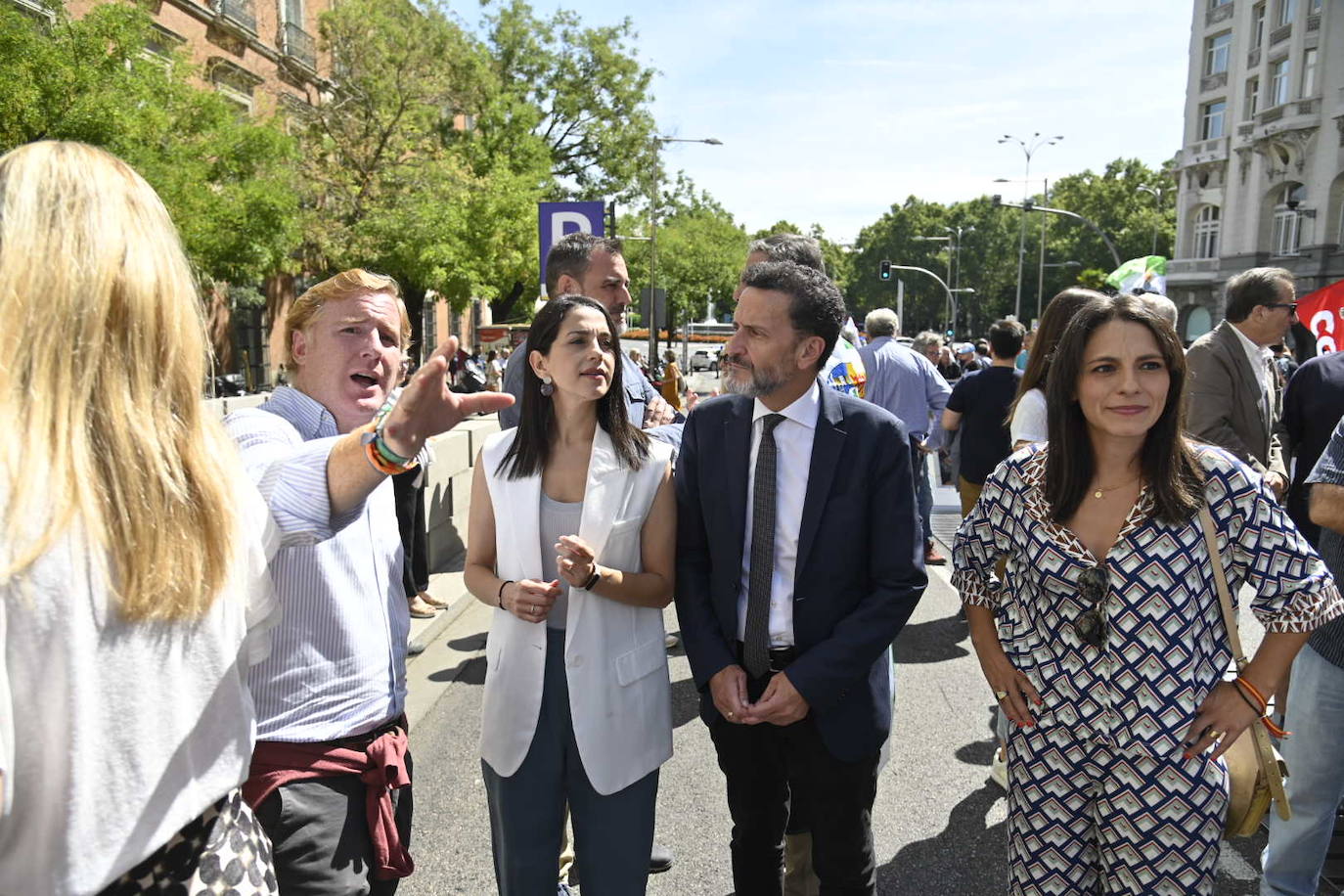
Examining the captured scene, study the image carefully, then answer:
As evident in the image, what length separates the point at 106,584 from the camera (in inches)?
47.2

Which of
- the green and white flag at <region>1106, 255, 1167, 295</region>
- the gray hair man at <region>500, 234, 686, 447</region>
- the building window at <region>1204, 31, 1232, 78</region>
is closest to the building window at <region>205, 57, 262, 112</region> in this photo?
the green and white flag at <region>1106, 255, 1167, 295</region>

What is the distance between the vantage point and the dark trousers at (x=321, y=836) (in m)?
1.88

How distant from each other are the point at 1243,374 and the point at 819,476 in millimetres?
2847

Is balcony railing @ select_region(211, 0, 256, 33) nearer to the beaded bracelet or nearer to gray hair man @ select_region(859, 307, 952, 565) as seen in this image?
gray hair man @ select_region(859, 307, 952, 565)

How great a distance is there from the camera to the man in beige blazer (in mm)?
4297

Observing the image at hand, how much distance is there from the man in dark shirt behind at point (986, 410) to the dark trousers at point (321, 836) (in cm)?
456

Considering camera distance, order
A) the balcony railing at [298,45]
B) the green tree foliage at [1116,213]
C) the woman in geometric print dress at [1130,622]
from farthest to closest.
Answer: the green tree foliage at [1116,213], the balcony railing at [298,45], the woman in geometric print dress at [1130,622]

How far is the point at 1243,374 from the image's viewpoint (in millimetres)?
4289

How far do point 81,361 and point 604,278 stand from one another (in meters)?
2.88

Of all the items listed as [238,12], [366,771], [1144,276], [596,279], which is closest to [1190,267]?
[1144,276]

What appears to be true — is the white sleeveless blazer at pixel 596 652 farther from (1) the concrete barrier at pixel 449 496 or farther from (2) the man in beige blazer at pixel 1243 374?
(1) the concrete barrier at pixel 449 496

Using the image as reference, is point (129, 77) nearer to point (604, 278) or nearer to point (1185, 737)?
point (604, 278)

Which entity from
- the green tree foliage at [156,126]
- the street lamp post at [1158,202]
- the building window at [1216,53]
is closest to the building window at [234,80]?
the green tree foliage at [156,126]

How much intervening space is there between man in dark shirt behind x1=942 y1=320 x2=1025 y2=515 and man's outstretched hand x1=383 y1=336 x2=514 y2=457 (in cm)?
473
